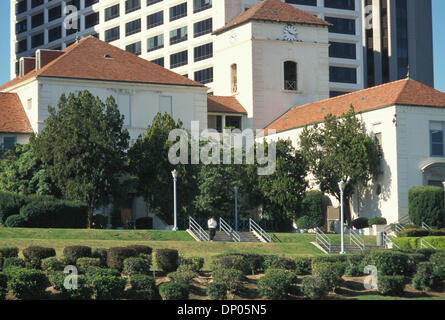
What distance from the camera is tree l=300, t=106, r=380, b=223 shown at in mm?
62312

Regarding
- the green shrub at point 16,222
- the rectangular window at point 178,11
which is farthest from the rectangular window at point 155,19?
the green shrub at point 16,222

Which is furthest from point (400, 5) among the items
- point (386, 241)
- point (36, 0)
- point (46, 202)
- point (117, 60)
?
point (46, 202)

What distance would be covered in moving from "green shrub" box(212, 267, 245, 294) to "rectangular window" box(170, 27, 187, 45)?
63733 millimetres

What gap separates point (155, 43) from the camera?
333ft

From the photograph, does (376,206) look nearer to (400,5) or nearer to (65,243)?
(65,243)

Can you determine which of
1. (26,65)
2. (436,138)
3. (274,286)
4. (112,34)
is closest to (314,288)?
(274,286)

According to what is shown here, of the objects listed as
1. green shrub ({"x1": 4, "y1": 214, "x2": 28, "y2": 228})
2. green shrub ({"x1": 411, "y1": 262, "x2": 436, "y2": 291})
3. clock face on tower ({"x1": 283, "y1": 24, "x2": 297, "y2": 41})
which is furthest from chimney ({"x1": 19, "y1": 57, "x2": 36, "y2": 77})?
green shrub ({"x1": 411, "y1": 262, "x2": 436, "y2": 291})

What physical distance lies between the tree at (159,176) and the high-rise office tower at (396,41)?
6199 centimetres

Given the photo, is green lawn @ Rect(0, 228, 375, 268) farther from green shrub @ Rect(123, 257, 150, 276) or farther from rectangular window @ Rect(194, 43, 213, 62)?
rectangular window @ Rect(194, 43, 213, 62)

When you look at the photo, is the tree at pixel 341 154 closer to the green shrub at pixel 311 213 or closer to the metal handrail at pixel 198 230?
the green shrub at pixel 311 213

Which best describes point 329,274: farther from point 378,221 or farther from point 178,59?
point 178,59

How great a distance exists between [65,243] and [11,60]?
90006mm

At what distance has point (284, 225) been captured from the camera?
65.2m

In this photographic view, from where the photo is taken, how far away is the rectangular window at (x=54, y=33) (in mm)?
118562
